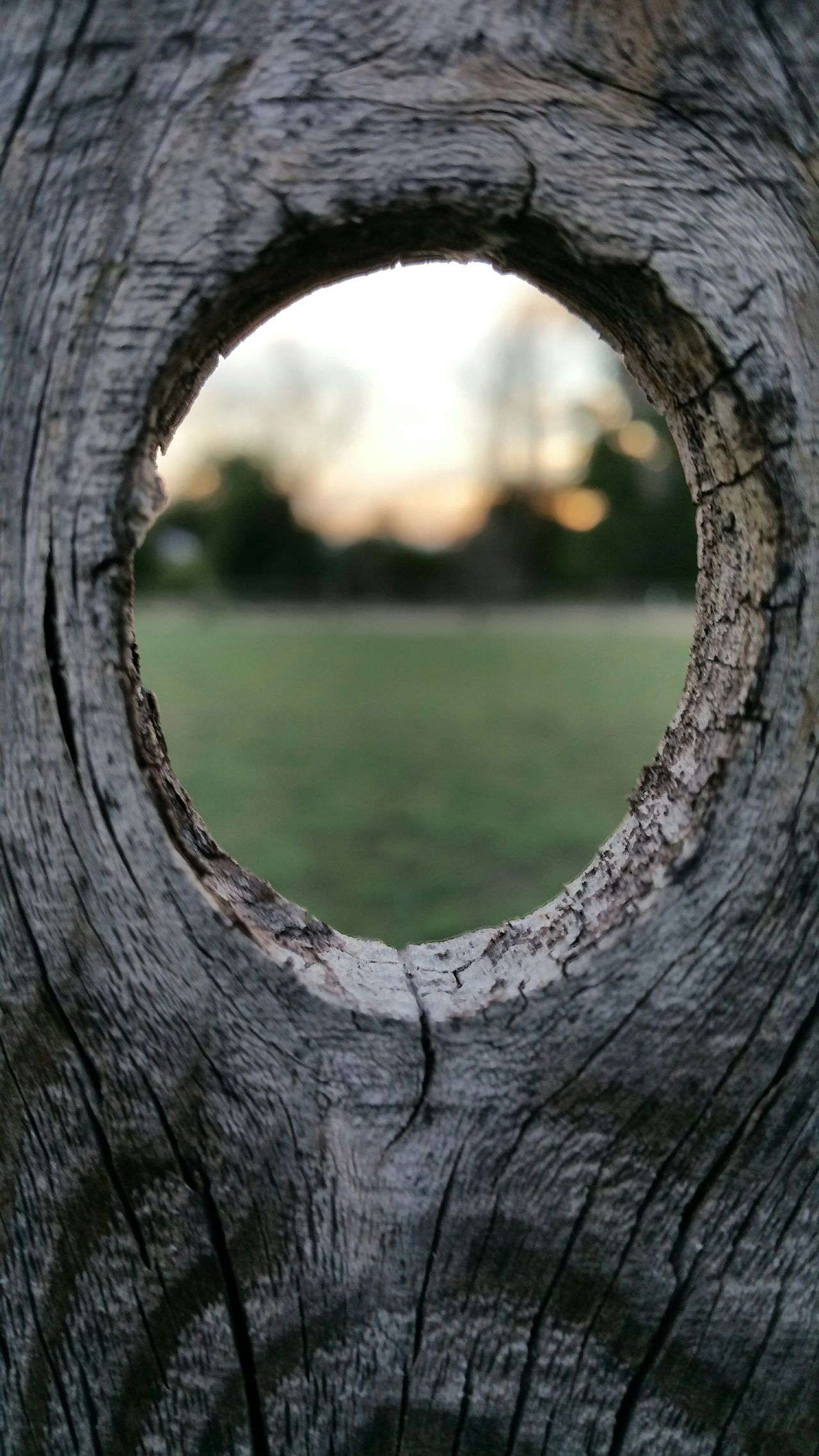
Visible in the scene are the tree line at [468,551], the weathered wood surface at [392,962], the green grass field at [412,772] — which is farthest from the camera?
the tree line at [468,551]

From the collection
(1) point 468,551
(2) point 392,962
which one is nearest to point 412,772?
(2) point 392,962

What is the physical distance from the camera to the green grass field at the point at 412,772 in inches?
172

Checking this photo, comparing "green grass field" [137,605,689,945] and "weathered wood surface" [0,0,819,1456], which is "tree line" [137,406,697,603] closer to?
"green grass field" [137,605,689,945]

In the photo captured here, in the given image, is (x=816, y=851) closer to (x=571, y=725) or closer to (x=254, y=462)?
(x=571, y=725)

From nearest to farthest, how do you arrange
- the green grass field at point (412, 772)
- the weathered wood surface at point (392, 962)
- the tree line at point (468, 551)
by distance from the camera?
the weathered wood surface at point (392, 962), the green grass field at point (412, 772), the tree line at point (468, 551)

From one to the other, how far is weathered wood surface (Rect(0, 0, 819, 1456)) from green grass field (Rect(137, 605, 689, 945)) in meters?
2.67

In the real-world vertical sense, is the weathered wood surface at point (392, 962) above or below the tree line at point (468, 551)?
below

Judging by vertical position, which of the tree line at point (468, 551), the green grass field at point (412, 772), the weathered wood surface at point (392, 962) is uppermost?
the tree line at point (468, 551)

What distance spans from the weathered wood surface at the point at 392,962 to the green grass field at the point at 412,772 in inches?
105

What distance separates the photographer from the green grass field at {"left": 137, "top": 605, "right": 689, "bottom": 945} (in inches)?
172

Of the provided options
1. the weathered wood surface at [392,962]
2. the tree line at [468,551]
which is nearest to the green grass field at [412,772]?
the weathered wood surface at [392,962]

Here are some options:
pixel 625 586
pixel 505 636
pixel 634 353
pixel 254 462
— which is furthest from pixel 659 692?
pixel 254 462

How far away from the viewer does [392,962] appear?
3.71 ft

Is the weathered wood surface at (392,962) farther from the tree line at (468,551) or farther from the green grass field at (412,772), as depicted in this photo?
the tree line at (468,551)
